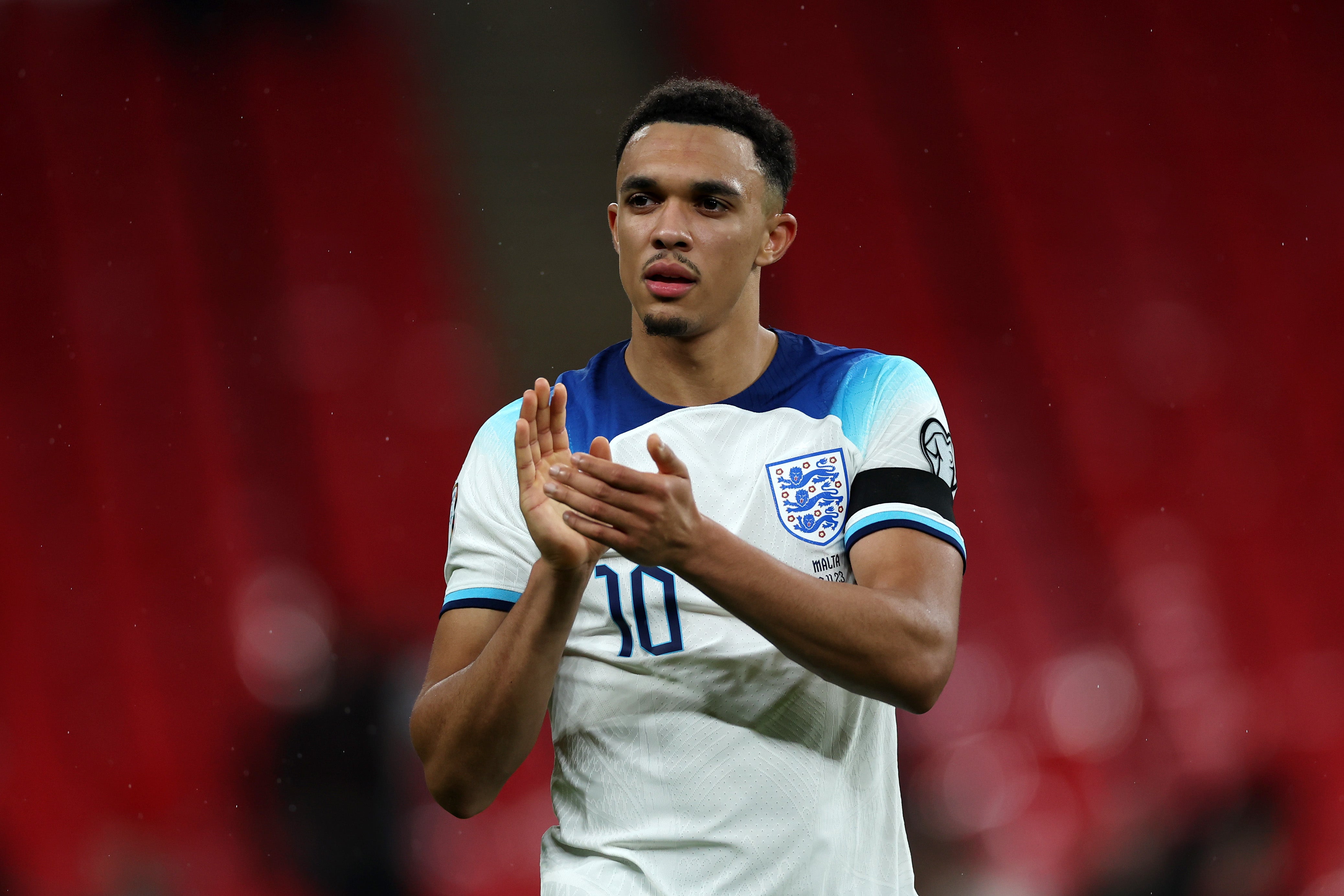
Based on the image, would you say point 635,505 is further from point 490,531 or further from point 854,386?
point 854,386

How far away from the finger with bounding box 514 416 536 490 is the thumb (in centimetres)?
16

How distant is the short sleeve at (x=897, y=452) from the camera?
1450mm

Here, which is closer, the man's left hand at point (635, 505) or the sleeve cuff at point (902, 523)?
the man's left hand at point (635, 505)

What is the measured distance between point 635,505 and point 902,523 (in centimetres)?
41

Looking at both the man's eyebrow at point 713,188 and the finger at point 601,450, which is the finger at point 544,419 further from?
the man's eyebrow at point 713,188

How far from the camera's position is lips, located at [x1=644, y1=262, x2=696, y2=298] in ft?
5.10

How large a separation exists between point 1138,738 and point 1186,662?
272mm

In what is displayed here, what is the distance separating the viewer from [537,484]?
1278 mm

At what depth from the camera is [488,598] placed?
4.90ft

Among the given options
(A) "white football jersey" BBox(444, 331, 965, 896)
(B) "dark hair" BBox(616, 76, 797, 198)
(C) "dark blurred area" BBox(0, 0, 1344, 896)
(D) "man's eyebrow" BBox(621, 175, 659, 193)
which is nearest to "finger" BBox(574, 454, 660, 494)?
(A) "white football jersey" BBox(444, 331, 965, 896)

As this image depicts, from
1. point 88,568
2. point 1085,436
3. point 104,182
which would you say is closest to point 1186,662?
point 1085,436

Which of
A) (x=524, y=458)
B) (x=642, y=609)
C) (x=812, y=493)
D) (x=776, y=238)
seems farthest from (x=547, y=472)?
(x=776, y=238)

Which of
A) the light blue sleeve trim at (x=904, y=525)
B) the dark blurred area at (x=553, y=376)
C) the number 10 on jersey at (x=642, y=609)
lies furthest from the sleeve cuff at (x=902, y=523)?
the dark blurred area at (x=553, y=376)

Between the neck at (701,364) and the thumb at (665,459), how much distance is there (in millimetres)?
430
